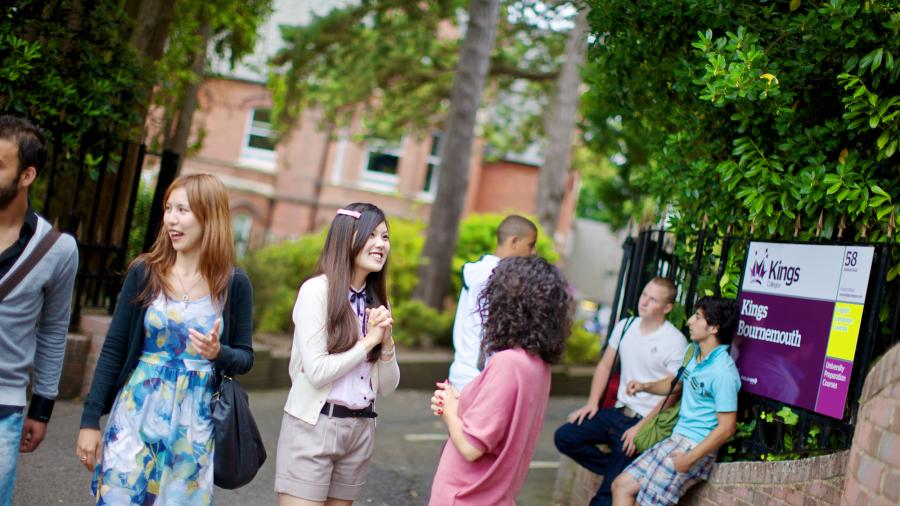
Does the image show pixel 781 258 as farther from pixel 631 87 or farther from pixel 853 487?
pixel 631 87

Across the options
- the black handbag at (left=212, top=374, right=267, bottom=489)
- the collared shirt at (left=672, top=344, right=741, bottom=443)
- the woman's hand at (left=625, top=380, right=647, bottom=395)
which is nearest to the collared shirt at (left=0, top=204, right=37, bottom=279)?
the black handbag at (left=212, top=374, right=267, bottom=489)

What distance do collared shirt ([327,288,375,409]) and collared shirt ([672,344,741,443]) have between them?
2.35 m

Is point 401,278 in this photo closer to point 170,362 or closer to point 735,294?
point 735,294

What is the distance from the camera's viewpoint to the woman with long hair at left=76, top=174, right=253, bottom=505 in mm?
3580

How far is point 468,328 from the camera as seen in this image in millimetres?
6090

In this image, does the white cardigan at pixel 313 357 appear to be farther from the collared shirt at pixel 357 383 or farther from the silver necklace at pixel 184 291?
the silver necklace at pixel 184 291

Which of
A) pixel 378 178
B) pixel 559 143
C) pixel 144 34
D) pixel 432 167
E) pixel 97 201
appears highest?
pixel 432 167

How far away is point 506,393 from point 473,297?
2.75m

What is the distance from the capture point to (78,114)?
24.7 feet

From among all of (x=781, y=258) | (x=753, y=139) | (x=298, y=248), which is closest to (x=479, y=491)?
(x=781, y=258)

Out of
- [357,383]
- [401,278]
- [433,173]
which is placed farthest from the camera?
[433,173]

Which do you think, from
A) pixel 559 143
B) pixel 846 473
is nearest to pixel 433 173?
pixel 559 143

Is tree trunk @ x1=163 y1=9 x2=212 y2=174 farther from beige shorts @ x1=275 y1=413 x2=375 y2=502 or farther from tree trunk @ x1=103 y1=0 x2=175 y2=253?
beige shorts @ x1=275 y1=413 x2=375 y2=502

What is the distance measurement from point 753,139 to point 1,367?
4.76m
